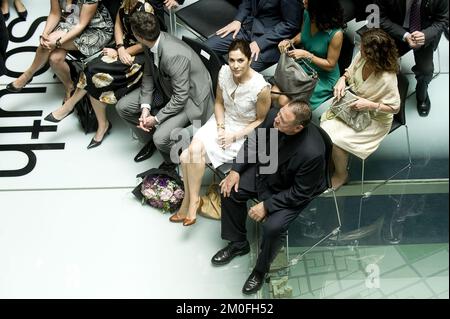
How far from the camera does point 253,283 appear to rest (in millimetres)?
3924

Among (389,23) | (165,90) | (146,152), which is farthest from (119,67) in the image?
(389,23)

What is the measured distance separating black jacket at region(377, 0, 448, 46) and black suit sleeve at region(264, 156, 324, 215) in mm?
A: 1328

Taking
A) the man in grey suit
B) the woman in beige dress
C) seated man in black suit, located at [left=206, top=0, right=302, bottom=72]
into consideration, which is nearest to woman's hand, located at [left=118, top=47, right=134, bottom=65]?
the man in grey suit

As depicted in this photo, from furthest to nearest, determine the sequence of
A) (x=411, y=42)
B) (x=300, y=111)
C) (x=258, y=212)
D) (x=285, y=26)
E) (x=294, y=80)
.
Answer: (x=285, y=26)
(x=411, y=42)
(x=294, y=80)
(x=258, y=212)
(x=300, y=111)

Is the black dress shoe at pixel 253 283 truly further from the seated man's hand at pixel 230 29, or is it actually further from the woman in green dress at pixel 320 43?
the seated man's hand at pixel 230 29

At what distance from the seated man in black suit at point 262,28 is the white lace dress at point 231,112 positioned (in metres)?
0.55

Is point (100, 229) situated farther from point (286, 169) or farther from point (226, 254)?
point (286, 169)

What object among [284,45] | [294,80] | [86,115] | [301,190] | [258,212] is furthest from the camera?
[86,115]

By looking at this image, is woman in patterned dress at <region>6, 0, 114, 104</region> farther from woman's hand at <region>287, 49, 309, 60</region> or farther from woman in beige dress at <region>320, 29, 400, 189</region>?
woman in beige dress at <region>320, 29, 400, 189</region>

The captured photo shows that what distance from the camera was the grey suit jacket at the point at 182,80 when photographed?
4145mm

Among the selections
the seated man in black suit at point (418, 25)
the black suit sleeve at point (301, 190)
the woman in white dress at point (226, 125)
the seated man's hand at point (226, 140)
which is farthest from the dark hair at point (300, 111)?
the seated man in black suit at point (418, 25)

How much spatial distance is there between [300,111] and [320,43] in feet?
3.12

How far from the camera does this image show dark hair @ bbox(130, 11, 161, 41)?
4086 millimetres

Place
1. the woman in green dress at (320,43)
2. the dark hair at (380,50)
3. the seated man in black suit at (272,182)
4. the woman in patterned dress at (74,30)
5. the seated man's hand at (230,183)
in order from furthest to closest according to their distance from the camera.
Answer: the woman in patterned dress at (74,30), the woman in green dress at (320,43), the seated man's hand at (230,183), the dark hair at (380,50), the seated man in black suit at (272,182)
